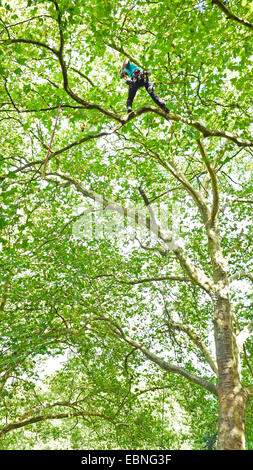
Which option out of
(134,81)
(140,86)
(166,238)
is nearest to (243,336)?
(166,238)

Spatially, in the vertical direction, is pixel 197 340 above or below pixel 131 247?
below

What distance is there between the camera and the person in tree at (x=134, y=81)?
533 centimetres

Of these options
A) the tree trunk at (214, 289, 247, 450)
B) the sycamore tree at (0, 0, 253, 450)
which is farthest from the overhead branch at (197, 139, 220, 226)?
the tree trunk at (214, 289, 247, 450)

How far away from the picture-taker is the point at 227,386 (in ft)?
19.4

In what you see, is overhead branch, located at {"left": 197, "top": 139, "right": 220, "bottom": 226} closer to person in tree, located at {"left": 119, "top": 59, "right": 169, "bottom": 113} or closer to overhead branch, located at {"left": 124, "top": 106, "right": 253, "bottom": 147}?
overhead branch, located at {"left": 124, "top": 106, "right": 253, "bottom": 147}

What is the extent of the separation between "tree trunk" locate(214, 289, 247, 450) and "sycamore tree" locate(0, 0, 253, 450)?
21mm

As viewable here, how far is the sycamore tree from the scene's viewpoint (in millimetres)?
6238

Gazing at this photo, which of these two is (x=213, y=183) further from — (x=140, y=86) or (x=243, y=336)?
(x=243, y=336)

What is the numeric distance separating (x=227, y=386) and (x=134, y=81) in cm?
553

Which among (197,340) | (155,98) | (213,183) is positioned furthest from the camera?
(197,340)

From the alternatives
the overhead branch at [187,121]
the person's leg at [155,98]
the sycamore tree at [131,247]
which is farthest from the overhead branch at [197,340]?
the person's leg at [155,98]

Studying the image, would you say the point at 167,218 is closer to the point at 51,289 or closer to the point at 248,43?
the point at 51,289

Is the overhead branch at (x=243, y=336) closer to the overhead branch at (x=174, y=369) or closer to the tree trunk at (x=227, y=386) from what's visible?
the tree trunk at (x=227, y=386)

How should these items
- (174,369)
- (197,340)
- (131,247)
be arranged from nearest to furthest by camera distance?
(174,369) → (197,340) → (131,247)
